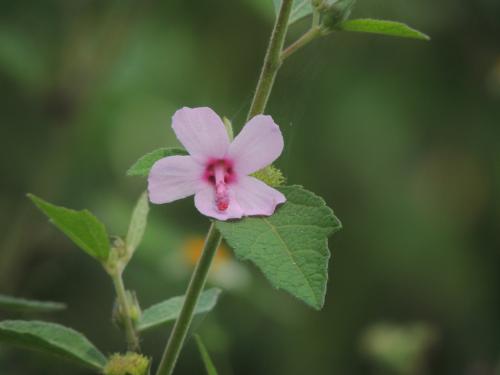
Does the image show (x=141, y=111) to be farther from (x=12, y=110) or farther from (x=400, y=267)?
(x=400, y=267)

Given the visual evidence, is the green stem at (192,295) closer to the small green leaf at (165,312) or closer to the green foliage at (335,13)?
the small green leaf at (165,312)

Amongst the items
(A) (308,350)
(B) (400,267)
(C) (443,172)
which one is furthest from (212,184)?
(C) (443,172)

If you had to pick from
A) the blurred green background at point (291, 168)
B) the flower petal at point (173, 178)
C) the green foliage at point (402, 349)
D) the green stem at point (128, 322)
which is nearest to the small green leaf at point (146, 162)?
the flower petal at point (173, 178)

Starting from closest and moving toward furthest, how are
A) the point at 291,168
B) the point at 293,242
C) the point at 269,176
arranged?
the point at 293,242 < the point at 269,176 < the point at 291,168

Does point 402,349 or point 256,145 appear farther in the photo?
point 402,349

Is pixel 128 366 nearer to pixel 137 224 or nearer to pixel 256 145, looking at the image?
pixel 137 224

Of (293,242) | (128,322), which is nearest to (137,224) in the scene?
(128,322)
